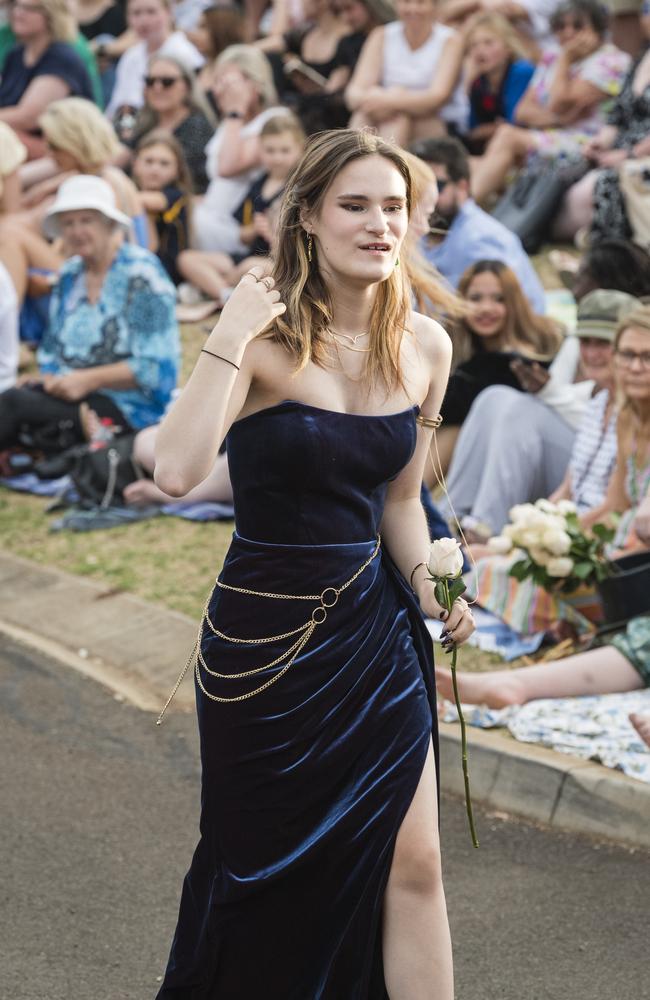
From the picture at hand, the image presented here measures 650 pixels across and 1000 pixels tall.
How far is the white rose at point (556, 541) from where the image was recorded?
19.3 feet

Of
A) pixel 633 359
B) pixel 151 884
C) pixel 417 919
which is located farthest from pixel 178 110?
pixel 417 919

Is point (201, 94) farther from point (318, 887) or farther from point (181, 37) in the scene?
point (318, 887)

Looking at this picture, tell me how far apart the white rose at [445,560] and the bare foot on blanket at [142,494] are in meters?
5.01

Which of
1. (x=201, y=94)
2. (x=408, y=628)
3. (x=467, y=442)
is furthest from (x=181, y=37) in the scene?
(x=408, y=628)

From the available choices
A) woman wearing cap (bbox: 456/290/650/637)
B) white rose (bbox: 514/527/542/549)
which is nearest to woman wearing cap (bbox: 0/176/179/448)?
woman wearing cap (bbox: 456/290/650/637)

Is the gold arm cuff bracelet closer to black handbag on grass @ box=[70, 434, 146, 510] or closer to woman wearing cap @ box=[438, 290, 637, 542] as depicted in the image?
woman wearing cap @ box=[438, 290, 637, 542]

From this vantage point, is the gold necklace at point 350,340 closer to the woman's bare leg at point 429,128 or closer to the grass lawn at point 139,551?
the grass lawn at point 139,551

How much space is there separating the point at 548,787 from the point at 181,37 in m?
9.74

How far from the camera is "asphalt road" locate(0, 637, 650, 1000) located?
13.4ft

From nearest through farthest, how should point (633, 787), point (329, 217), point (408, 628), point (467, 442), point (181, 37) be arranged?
1. point (329, 217)
2. point (408, 628)
3. point (633, 787)
4. point (467, 442)
5. point (181, 37)

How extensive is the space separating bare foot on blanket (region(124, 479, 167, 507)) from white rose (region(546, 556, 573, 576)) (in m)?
2.93

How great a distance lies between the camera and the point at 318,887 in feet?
11.0

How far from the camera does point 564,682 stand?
5.60 metres

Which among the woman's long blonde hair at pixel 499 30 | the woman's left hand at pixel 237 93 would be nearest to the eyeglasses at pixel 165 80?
the woman's left hand at pixel 237 93
